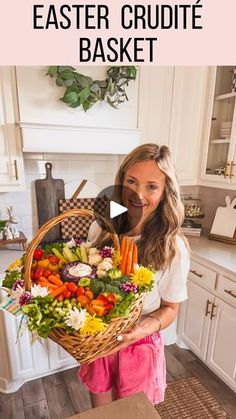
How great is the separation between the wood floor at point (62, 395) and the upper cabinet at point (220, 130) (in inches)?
51.7

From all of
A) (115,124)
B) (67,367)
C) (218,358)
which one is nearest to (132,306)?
(115,124)

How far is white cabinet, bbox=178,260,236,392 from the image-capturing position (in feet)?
4.74

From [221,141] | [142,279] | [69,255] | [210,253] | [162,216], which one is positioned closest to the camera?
[142,279]

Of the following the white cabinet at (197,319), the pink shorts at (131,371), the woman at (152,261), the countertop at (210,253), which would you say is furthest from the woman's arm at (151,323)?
the white cabinet at (197,319)

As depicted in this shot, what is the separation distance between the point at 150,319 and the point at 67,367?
4.10ft

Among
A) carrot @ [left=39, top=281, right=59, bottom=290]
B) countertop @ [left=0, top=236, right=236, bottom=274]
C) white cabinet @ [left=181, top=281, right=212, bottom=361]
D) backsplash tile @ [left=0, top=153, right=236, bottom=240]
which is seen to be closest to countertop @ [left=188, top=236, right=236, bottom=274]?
countertop @ [left=0, top=236, right=236, bottom=274]

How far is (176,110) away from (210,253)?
3.28ft

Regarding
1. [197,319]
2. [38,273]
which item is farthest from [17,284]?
[197,319]

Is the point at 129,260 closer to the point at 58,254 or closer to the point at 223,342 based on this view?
the point at 58,254

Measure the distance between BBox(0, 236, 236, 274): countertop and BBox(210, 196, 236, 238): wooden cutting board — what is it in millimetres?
85

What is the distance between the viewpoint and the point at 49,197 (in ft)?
5.68

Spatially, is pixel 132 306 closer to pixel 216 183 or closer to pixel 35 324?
pixel 35 324

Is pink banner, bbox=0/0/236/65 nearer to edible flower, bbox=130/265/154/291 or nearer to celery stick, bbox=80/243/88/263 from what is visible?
celery stick, bbox=80/243/88/263

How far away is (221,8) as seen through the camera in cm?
111
